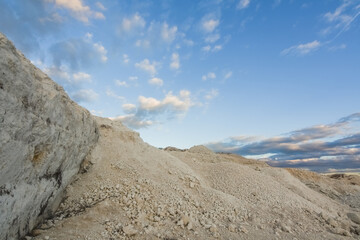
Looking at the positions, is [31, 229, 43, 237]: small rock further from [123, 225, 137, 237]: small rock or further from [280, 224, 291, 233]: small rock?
[280, 224, 291, 233]: small rock

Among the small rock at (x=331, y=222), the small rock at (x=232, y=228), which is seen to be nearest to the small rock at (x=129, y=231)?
the small rock at (x=232, y=228)

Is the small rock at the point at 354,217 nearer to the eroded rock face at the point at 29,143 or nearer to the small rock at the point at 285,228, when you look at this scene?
the small rock at the point at 285,228

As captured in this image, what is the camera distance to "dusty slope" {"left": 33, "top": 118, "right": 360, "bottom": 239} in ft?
21.4

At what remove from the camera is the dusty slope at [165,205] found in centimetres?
654

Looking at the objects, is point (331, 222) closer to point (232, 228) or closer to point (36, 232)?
point (232, 228)

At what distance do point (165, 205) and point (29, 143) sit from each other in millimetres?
4442

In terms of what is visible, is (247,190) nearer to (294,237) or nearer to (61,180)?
(294,237)

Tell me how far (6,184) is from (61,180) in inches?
91.9

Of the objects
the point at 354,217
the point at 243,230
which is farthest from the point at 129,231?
the point at 354,217

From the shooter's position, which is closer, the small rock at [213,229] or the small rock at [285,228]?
the small rock at [213,229]

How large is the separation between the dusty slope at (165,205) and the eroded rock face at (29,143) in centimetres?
85

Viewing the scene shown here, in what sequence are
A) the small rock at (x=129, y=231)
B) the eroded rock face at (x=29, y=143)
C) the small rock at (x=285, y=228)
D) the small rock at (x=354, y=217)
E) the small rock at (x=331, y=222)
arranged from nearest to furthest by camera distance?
the eroded rock face at (x=29, y=143)
the small rock at (x=129, y=231)
the small rock at (x=285, y=228)
the small rock at (x=331, y=222)
the small rock at (x=354, y=217)

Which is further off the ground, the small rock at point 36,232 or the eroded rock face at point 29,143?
the eroded rock face at point 29,143

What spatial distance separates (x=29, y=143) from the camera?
15.6 ft
